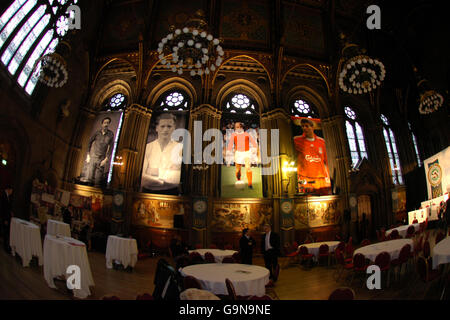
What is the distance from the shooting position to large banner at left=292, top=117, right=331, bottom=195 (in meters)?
14.1

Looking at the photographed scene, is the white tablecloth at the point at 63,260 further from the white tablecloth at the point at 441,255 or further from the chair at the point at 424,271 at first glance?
the white tablecloth at the point at 441,255

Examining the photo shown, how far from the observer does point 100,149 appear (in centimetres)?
1451

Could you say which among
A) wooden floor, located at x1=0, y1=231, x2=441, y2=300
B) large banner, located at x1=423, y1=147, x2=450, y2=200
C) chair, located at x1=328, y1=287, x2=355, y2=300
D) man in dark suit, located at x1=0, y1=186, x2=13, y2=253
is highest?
large banner, located at x1=423, y1=147, x2=450, y2=200

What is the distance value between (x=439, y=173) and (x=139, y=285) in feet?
43.1

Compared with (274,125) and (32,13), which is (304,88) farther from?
(32,13)

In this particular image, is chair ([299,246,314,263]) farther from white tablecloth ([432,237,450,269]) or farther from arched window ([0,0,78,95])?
arched window ([0,0,78,95])

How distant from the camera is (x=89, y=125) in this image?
48.5 feet

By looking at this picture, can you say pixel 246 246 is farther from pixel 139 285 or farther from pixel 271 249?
pixel 139 285

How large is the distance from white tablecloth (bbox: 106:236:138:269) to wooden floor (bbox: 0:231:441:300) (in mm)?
300

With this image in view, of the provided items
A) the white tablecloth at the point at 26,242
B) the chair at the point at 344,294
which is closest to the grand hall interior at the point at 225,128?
the white tablecloth at the point at 26,242

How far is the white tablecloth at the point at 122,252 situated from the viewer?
293 inches

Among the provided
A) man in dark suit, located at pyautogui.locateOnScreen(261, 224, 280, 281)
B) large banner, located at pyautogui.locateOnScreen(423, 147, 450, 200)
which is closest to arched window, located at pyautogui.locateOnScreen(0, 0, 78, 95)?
man in dark suit, located at pyautogui.locateOnScreen(261, 224, 280, 281)
